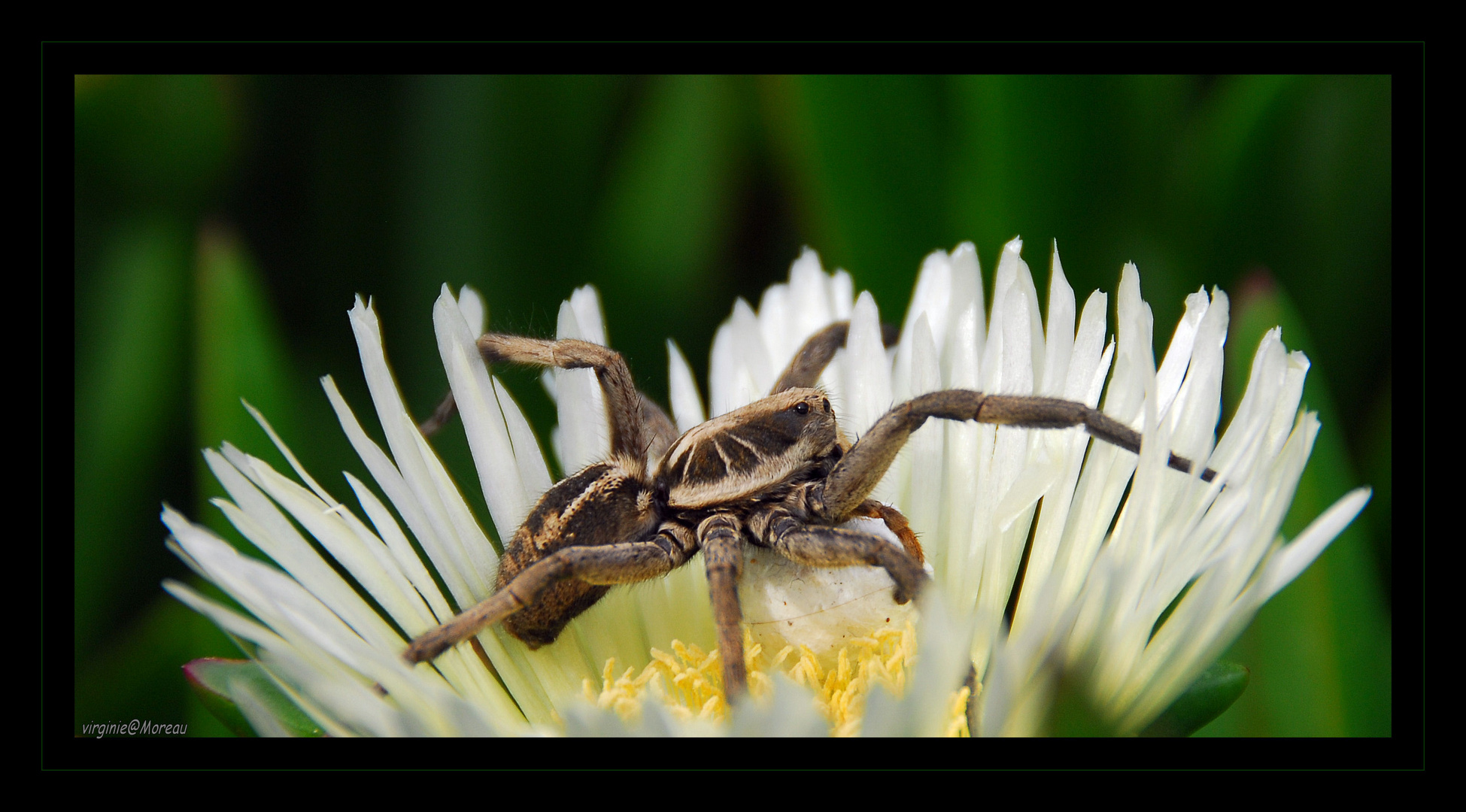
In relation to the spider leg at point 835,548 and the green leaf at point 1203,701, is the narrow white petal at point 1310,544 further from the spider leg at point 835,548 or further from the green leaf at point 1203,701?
the spider leg at point 835,548

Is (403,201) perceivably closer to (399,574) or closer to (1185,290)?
(399,574)

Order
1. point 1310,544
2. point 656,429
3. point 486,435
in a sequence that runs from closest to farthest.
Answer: point 1310,544 → point 486,435 → point 656,429

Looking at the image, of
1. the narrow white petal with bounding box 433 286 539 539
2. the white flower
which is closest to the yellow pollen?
the white flower

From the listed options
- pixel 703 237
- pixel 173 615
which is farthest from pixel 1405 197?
pixel 173 615

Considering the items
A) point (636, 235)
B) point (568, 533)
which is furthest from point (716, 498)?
point (636, 235)

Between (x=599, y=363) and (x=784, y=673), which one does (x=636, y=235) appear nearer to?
(x=599, y=363)

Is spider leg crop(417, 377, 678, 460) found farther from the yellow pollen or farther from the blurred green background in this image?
the yellow pollen
